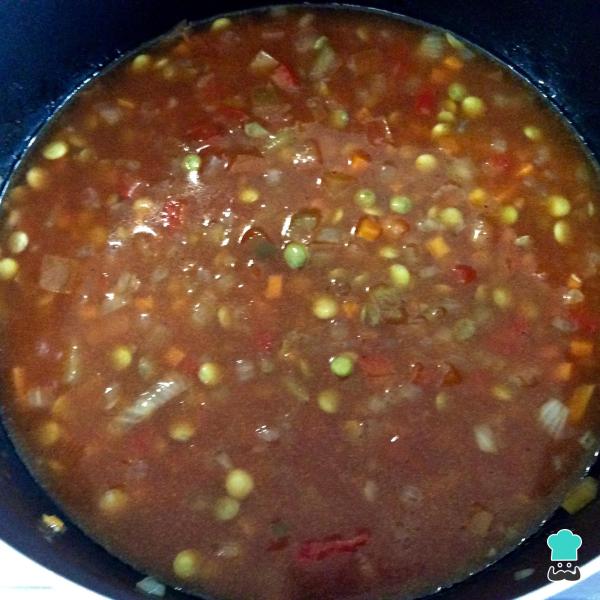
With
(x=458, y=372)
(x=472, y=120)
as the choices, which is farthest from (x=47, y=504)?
(x=472, y=120)

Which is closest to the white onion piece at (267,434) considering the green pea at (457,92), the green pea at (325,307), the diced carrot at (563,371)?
the green pea at (325,307)

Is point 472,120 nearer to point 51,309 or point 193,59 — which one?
point 193,59

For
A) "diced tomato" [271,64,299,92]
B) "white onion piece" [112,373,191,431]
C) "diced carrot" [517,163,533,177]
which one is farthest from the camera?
"diced tomato" [271,64,299,92]

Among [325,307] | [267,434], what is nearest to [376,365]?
[325,307]

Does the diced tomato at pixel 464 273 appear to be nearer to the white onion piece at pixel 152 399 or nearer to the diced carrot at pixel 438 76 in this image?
the diced carrot at pixel 438 76

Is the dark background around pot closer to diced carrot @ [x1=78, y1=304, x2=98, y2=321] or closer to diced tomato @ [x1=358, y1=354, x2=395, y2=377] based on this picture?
diced carrot @ [x1=78, y1=304, x2=98, y2=321]

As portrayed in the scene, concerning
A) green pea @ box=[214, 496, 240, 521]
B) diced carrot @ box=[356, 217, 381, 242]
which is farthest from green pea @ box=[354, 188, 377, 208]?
green pea @ box=[214, 496, 240, 521]
